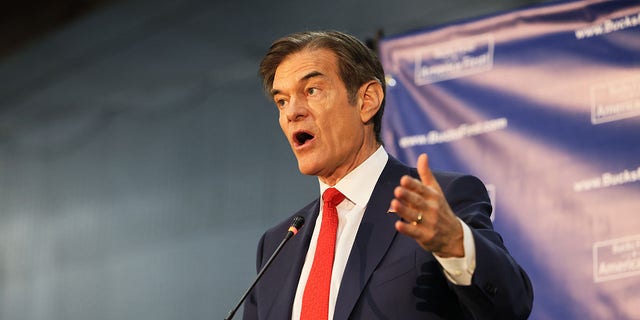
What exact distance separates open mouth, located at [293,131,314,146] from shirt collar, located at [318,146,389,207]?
128 millimetres

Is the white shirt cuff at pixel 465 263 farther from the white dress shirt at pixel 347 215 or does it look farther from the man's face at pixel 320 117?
the man's face at pixel 320 117

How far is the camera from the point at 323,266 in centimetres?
201

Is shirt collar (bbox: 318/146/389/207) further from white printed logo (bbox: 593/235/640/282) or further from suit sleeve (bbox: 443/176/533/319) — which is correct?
white printed logo (bbox: 593/235/640/282)

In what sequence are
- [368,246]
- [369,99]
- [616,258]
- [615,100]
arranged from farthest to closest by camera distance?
[615,100]
[616,258]
[369,99]
[368,246]

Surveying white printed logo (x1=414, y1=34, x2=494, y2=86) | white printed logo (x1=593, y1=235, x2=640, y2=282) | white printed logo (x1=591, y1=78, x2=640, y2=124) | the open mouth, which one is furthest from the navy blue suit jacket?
white printed logo (x1=414, y1=34, x2=494, y2=86)

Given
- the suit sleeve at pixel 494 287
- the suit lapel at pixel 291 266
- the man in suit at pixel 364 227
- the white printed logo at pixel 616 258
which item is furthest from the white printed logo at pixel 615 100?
the suit sleeve at pixel 494 287

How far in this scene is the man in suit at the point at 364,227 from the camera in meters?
1.63

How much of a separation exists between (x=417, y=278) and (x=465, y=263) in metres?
0.23

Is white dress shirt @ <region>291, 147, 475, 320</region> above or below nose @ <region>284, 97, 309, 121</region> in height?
below

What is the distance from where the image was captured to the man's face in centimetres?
221

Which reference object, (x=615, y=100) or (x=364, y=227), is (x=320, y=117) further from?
(x=615, y=100)

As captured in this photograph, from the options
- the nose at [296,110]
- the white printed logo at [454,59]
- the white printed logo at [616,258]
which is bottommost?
the white printed logo at [616,258]

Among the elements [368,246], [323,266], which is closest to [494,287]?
[368,246]

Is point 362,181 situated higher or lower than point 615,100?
lower
